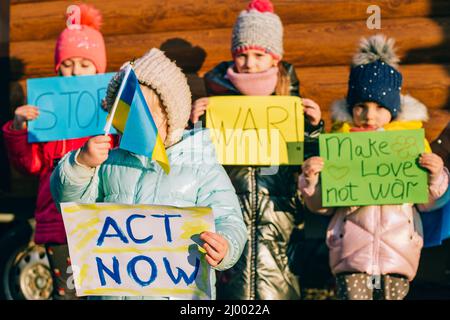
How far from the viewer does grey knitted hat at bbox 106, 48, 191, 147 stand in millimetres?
3590

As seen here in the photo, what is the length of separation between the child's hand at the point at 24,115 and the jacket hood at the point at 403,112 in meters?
1.89

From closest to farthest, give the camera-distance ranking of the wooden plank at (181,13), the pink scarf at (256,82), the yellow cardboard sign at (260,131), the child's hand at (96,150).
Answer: the child's hand at (96,150)
the yellow cardboard sign at (260,131)
the pink scarf at (256,82)
the wooden plank at (181,13)

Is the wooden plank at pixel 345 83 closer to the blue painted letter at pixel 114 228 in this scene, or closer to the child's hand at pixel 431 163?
the child's hand at pixel 431 163

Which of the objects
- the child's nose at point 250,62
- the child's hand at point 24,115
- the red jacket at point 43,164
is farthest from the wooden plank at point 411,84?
the child's hand at point 24,115

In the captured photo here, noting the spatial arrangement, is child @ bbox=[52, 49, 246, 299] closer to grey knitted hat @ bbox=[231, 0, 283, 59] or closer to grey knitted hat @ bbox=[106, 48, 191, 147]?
grey knitted hat @ bbox=[106, 48, 191, 147]

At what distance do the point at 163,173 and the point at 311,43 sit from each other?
2.67 m

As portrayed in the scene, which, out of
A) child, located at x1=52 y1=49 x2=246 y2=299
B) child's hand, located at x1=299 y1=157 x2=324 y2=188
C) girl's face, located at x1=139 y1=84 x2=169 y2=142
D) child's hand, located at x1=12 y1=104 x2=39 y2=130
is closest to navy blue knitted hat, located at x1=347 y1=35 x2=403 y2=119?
child's hand, located at x1=299 y1=157 x2=324 y2=188

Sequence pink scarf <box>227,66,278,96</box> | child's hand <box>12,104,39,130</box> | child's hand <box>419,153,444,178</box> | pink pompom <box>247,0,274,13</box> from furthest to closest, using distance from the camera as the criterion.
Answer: pink pompom <box>247,0,274,13</box>
child's hand <box>12,104,39,130</box>
pink scarf <box>227,66,278,96</box>
child's hand <box>419,153,444,178</box>

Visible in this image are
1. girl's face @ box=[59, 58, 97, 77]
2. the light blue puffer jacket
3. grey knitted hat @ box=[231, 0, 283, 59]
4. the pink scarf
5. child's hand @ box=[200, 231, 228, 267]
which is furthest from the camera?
girl's face @ box=[59, 58, 97, 77]

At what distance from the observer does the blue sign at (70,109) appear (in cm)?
511

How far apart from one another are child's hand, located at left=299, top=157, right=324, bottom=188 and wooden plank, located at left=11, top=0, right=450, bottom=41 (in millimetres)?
1693

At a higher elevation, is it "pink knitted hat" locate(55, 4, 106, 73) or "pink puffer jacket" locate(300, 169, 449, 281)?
"pink knitted hat" locate(55, 4, 106, 73)

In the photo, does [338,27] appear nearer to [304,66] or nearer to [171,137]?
[304,66]
